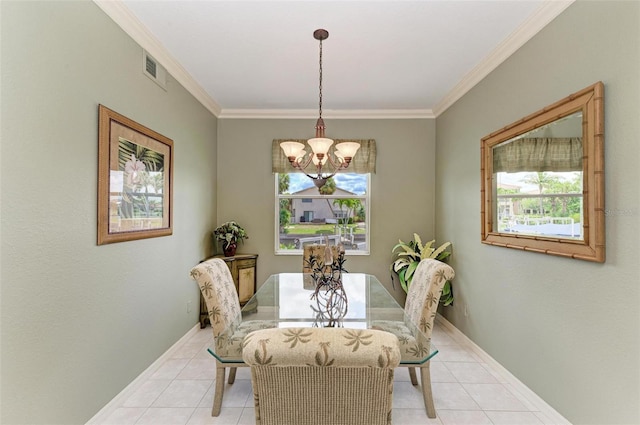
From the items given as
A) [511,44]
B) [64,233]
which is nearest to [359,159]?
[511,44]

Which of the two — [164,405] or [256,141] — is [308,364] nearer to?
[164,405]

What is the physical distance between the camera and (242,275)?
13.2ft

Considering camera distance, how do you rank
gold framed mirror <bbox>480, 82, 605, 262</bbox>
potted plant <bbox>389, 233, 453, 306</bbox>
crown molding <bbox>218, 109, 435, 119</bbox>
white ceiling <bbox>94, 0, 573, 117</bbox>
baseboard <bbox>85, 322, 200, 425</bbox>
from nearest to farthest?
gold framed mirror <bbox>480, 82, 605, 262</bbox> → baseboard <bbox>85, 322, 200, 425</bbox> → white ceiling <bbox>94, 0, 573, 117</bbox> → potted plant <bbox>389, 233, 453, 306</bbox> → crown molding <bbox>218, 109, 435, 119</bbox>

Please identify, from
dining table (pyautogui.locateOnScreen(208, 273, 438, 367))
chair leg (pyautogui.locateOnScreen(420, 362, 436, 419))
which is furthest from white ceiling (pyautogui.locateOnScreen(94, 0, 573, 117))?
chair leg (pyautogui.locateOnScreen(420, 362, 436, 419))

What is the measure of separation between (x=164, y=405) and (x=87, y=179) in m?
1.60

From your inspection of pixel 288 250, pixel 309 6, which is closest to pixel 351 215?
pixel 288 250

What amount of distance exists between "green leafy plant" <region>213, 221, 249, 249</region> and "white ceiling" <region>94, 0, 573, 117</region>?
1508 mm

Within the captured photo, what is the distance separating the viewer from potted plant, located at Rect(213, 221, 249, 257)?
399cm

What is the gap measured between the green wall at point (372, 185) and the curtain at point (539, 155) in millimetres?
1607

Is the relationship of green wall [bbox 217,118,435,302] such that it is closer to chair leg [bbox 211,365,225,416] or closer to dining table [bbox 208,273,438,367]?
dining table [bbox 208,273,438,367]

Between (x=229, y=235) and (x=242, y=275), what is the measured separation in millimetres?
520

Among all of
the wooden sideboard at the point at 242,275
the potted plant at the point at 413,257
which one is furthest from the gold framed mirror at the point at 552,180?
the wooden sideboard at the point at 242,275

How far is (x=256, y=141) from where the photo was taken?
443 cm

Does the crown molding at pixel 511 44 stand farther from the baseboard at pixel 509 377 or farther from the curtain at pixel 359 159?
the baseboard at pixel 509 377
